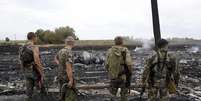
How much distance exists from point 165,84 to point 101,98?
5354mm

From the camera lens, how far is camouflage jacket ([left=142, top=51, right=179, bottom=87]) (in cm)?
1115

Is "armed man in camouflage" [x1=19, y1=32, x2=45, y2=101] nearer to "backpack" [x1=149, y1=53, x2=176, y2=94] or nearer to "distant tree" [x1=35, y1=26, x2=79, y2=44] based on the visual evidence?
"backpack" [x1=149, y1=53, x2=176, y2=94]

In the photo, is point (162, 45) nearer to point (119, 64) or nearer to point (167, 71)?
point (167, 71)

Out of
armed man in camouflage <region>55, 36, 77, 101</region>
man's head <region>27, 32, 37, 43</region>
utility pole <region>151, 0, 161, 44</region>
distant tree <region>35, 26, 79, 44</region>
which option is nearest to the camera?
armed man in camouflage <region>55, 36, 77, 101</region>

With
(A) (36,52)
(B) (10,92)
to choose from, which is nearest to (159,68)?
(A) (36,52)

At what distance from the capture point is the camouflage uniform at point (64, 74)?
35.9ft

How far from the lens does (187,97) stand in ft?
52.7

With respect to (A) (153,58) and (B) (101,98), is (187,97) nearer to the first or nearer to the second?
(B) (101,98)

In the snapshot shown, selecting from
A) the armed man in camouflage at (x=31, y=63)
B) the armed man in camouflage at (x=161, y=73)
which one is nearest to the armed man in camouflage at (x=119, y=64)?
the armed man in camouflage at (x=161, y=73)

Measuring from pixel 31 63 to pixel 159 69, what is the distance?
353cm

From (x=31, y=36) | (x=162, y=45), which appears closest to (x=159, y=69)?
(x=162, y=45)

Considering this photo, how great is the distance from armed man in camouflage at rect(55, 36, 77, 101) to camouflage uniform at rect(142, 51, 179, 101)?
1.83 meters

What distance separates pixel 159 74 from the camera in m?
11.2

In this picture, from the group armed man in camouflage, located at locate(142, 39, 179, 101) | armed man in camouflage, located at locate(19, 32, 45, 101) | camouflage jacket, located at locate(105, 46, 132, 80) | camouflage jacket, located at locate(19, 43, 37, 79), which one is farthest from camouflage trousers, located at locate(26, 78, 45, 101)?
armed man in camouflage, located at locate(142, 39, 179, 101)
